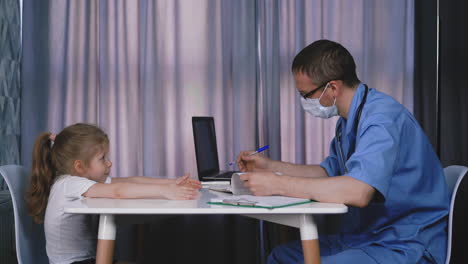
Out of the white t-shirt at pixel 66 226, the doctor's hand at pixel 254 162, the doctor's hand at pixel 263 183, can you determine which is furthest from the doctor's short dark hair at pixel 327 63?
the white t-shirt at pixel 66 226

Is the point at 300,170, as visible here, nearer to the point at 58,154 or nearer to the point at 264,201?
the point at 264,201

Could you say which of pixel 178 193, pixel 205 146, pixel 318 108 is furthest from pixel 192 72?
pixel 178 193

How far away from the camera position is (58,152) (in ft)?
5.37

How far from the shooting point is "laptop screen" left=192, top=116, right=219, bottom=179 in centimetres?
213

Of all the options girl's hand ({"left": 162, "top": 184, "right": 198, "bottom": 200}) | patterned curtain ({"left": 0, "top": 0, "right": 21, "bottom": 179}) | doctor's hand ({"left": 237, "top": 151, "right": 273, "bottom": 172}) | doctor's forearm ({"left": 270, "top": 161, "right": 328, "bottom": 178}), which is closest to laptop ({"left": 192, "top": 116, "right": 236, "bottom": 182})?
doctor's hand ({"left": 237, "top": 151, "right": 273, "bottom": 172})

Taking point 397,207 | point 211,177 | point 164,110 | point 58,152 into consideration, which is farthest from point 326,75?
point 164,110

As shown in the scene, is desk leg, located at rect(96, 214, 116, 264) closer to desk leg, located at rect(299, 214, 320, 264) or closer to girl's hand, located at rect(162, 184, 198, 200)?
girl's hand, located at rect(162, 184, 198, 200)

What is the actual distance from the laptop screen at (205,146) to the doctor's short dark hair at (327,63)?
2.34 feet

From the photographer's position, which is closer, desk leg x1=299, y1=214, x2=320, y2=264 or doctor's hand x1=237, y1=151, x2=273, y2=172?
desk leg x1=299, y1=214, x2=320, y2=264

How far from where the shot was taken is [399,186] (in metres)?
1.44

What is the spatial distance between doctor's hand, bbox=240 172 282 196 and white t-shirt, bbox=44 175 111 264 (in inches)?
19.8

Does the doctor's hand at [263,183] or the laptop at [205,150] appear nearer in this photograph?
the doctor's hand at [263,183]

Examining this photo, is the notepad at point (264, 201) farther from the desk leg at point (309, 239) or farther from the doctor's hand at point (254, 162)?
the doctor's hand at point (254, 162)

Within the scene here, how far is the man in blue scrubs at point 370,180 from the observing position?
1.31 metres
